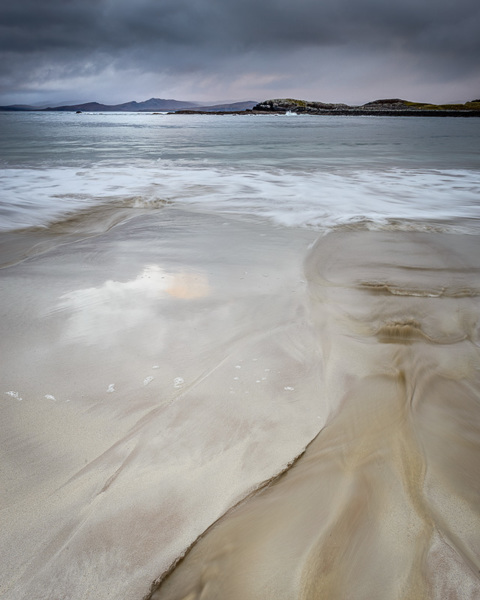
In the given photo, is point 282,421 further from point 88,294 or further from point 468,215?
point 468,215

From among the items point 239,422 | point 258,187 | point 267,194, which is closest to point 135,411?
point 239,422

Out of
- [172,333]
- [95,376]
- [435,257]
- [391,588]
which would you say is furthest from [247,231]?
[391,588]

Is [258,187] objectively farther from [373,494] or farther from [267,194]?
[373,494]

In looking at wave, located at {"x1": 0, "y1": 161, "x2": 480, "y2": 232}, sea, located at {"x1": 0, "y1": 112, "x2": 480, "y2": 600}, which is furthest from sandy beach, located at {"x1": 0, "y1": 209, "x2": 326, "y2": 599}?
wave, located at {"x1": 0, "y1": 161, "x2": 480, "y2": 232}

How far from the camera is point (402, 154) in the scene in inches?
525

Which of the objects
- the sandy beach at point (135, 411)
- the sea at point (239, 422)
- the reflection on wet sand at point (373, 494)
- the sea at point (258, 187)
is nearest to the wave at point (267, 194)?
the sea at point (258, 187)

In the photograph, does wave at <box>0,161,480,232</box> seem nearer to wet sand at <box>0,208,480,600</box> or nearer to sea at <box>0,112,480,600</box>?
sea at <box>0,112,480,600</box>

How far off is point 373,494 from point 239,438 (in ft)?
1.69

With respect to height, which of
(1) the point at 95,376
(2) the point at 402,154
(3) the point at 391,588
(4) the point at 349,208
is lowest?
(3) the point at 391,588

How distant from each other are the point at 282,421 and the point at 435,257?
109 inches

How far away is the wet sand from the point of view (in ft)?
3.43

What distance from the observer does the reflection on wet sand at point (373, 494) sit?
1.02m

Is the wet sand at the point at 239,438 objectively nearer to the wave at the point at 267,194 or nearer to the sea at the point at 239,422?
the sea at the point at 239,422

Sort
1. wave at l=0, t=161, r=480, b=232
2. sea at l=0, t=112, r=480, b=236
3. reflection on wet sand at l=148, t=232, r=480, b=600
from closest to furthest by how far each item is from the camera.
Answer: reflection on wet sand at l=148, t=232, r=480, b=600
wave at l=0, t=161, r=480, b=232
sea at l=0, t=112, r=480, b=236
